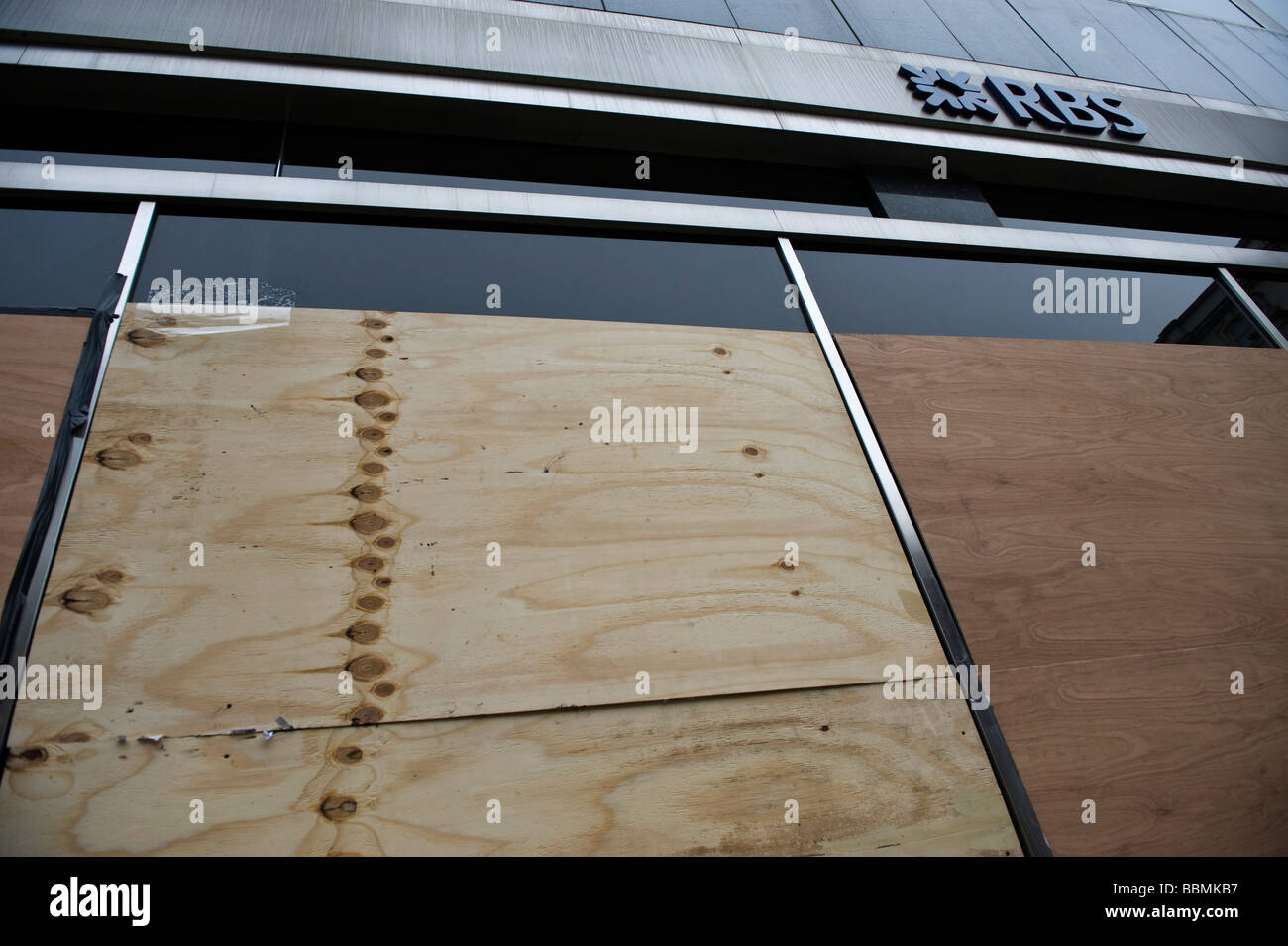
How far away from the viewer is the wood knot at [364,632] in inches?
75.2

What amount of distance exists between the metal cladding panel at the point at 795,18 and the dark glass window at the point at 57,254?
11.8ft

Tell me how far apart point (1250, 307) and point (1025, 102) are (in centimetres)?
181

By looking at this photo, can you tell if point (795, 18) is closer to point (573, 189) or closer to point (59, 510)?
point (573, 189)

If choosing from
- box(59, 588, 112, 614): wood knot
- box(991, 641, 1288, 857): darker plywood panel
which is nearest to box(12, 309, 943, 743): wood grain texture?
box(59, 588, 112, 614): wood knot

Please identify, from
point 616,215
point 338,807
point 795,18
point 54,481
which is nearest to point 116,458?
point 54,481

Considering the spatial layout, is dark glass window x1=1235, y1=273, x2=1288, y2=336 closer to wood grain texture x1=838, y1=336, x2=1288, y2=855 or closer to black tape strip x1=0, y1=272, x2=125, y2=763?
wood grain texture x1=838, y1=336, x2=1288, y2=855

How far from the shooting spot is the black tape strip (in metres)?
1.74

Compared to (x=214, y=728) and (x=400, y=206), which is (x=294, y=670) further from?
(x=400, y=206)

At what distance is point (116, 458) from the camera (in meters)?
2.07

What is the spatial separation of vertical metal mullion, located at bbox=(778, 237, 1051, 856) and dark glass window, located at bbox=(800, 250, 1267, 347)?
0.14m

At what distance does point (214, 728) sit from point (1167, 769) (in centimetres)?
267

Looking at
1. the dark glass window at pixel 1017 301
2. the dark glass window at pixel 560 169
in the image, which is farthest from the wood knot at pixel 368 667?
the dark glass window at pixel 560 169
